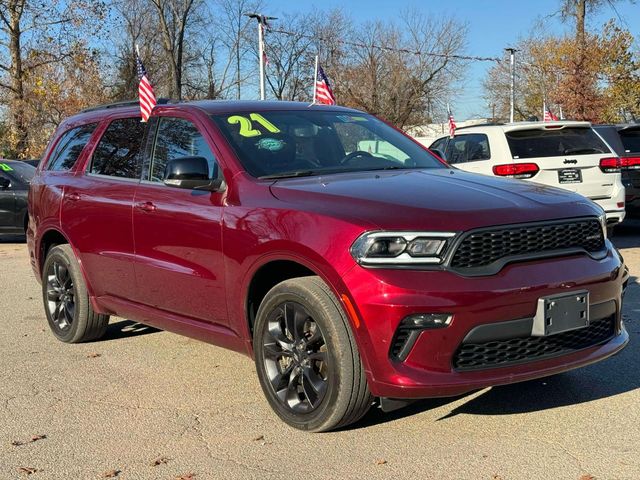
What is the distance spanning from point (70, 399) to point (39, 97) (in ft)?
97.7

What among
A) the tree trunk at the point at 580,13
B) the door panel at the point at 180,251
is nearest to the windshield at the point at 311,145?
the door panel at the point at 180,251

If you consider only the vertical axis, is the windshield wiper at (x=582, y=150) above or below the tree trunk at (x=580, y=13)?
below

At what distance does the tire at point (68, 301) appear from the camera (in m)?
5.96

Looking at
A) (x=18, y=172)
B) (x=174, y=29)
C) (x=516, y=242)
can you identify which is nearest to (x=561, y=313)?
(x=516, y=242)

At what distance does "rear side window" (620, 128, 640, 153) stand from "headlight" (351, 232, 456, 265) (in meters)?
9.44

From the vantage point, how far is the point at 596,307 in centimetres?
394

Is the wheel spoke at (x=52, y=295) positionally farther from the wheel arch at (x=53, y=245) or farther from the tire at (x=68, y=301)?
the wheel arch at (x=53, y=245)

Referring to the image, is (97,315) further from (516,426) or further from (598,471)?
(598,471)

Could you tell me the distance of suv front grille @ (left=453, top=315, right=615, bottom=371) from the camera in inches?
142

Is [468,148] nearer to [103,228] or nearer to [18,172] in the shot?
[103,228]

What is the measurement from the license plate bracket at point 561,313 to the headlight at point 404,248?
566 millimetres

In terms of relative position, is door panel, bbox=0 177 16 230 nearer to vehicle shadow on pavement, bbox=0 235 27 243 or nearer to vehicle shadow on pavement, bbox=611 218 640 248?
vehicle shadow on pavement, bbox=0 235 27 243

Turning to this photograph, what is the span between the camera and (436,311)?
136 inches

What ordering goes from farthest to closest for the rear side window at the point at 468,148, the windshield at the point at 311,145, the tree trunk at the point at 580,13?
1. the tree trunk at the point at 580,13
2. the rear side window at the point at 468,148
3. the windshield at the point at 311,145
